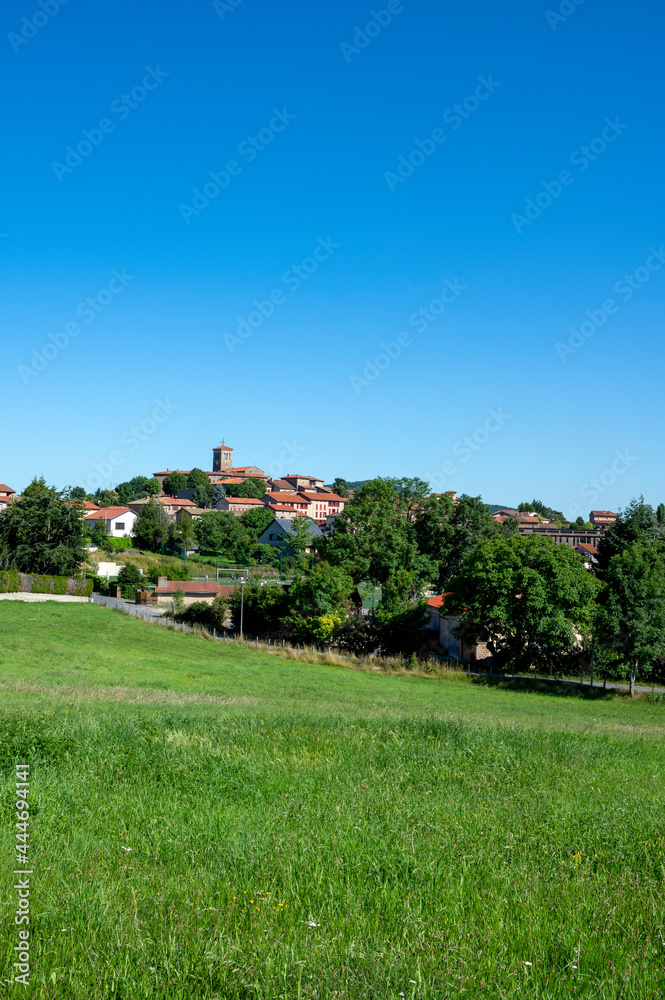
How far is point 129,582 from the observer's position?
63.0 metres

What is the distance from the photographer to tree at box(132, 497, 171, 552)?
95375 mm

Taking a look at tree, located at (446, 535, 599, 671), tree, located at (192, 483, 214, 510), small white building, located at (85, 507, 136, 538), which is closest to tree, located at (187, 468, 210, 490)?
tree, located at (192, 483, 214, 510)

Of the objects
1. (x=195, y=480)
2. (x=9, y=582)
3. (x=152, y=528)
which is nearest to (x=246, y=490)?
(x=195, y=480)

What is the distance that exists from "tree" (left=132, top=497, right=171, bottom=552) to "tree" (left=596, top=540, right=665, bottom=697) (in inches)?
2686

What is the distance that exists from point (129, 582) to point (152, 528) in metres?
33.2

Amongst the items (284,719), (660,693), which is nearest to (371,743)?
(284,719)

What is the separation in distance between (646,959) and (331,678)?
99.7ft

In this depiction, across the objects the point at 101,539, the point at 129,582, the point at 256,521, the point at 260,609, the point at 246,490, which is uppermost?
the point at 246,490

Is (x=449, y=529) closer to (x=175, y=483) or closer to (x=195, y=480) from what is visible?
(x=195, y=480)

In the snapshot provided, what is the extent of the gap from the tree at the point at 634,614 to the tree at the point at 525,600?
4.91 feet

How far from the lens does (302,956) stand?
4.07 m

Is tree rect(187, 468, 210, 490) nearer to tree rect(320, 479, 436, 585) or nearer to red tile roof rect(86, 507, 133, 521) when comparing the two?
red tile roof rect(86, 507, 133, 521)

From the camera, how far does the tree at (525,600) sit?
38.0 metres

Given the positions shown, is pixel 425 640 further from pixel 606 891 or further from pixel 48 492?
pixel 606 891
